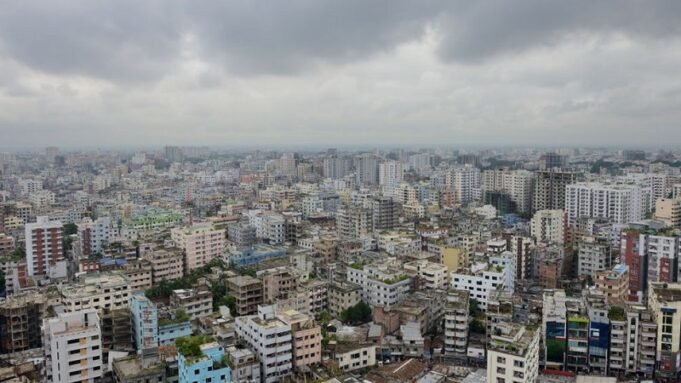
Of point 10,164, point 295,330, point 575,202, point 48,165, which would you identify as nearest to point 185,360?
point 295,330

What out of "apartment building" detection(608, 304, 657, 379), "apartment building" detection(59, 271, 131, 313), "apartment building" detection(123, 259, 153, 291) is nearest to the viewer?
"apartment building" detection(608, 304, 657, 379)

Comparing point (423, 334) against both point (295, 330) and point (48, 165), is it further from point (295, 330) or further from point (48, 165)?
point (48, 165)

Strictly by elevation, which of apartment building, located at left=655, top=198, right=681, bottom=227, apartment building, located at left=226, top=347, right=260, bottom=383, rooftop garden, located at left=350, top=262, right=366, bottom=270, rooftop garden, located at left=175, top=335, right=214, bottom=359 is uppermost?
apartment building, located at left=655, top=198, right=681, bottom=227

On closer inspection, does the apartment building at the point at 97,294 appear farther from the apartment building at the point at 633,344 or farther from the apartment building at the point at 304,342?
the apartment building at the point at 633,344

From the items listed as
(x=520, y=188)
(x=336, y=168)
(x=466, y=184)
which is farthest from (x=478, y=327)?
(x=336, y=168)

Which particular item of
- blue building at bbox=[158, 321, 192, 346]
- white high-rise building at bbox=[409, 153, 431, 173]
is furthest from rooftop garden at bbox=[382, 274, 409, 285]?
white high-rise building at bbox=[409, 153, 431, 173]

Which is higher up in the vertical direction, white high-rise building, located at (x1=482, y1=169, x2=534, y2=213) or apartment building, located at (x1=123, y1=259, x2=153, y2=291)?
white high-rise building, located at (x1=482, y1=169, x2=534, y2=213)

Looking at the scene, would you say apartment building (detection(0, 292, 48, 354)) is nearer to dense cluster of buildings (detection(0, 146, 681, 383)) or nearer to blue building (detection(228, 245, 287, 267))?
dense cluster of buildings (detection(0, 146, 681, 383))
